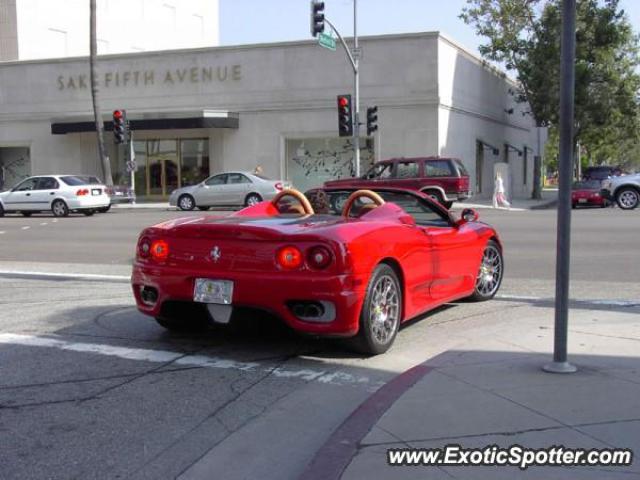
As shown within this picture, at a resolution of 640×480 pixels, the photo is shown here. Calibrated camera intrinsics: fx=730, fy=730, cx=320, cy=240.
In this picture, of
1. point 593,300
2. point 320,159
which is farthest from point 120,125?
point 593,300

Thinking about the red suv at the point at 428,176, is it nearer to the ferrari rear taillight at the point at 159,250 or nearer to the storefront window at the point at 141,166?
the storefront window at the point at 141,166

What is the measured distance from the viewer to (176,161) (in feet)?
122

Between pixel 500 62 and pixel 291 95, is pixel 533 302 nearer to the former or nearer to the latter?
pixel 291 95

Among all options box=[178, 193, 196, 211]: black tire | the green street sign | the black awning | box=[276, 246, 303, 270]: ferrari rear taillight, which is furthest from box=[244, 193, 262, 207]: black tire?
box=[276, 246, 303, 270]: ferrari rear taillight

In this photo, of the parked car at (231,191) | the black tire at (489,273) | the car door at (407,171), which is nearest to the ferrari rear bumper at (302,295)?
the black tire at (489,273)

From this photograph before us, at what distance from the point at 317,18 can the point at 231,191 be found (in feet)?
22.8

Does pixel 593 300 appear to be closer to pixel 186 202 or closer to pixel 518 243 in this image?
pixel 518 243

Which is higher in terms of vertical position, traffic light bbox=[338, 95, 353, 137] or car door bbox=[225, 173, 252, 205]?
traffic light bbox=[338, 95, 353, 137]

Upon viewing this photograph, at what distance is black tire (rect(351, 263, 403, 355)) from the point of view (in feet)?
18.3

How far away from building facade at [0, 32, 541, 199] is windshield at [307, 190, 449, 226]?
78.9ft

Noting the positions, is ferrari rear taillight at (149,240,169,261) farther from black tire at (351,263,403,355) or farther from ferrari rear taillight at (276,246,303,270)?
black tire at (351,263,403,355)

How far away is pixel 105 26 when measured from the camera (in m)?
49.3

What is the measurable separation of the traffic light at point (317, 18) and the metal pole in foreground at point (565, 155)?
66.8ft

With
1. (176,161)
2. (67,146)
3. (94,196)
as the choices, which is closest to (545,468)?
(94,196)
